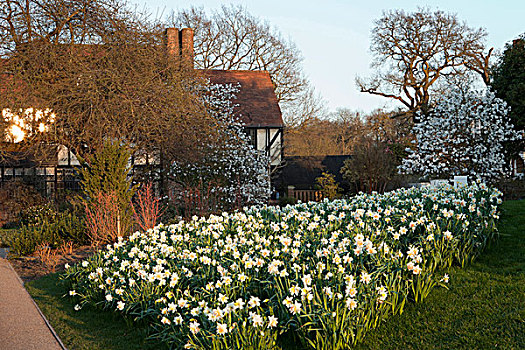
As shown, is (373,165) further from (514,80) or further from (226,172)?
(226,172)

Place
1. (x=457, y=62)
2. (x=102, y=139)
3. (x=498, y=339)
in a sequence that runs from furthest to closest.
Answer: (x=457, y=62)
(x=102, y=139)
(x=498, y=339)

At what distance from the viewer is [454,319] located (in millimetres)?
4090

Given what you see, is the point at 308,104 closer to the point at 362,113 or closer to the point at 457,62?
the point at 457,62

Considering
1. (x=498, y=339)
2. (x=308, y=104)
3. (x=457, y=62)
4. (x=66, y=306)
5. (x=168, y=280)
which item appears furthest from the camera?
(x=308, y=104)

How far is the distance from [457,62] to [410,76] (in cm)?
217

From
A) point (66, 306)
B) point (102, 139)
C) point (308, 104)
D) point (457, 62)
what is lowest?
point (66, 306)

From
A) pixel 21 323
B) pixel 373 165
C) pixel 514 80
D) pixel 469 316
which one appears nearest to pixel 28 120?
pixel 21 323

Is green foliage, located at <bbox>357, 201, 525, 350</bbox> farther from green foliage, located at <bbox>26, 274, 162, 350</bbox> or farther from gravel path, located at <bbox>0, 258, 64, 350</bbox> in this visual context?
gravel path, located at <bbox>0, 258, 64, 350</bbox>

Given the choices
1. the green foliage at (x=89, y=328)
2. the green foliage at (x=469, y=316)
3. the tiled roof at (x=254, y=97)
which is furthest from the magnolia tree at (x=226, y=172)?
the green foliage at (x=469, y=316)

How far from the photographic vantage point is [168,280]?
511 cm

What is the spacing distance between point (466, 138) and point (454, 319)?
467 inches

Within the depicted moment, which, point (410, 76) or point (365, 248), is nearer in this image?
point (365, 248)

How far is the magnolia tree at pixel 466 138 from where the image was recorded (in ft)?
47.4

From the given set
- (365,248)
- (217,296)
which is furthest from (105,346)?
(365,248)
